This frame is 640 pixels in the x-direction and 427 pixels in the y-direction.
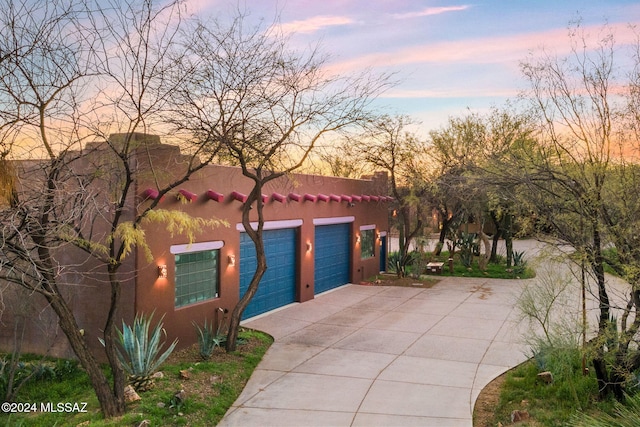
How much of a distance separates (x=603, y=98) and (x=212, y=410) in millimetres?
7002

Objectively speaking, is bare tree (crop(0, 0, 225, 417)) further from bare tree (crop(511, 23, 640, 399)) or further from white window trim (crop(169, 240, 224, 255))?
bare tree (crop(511, 23, 640, 399))

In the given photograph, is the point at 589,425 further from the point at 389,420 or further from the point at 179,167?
the point at 179,167

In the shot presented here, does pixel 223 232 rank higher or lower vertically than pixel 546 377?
higher

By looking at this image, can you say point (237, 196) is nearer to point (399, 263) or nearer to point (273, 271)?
point (273, 271)

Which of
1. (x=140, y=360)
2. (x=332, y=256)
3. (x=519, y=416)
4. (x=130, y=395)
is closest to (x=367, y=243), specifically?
(x=332, y=256)

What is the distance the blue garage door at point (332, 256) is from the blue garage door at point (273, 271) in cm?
185

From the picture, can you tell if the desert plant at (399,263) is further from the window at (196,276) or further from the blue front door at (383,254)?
the window at (196,276)

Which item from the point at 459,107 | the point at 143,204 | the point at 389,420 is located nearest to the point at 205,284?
the point at 143,204

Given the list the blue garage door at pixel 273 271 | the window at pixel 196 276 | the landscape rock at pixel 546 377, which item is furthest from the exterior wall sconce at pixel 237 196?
the landscape rock at pixel 546 377

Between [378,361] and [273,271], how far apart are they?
5532mm

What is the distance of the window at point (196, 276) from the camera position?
10.6 m

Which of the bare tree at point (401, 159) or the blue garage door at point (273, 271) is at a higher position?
the bare tree at point (401, 159)

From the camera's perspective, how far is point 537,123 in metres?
8.15

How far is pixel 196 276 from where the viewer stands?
11039 millimetres
